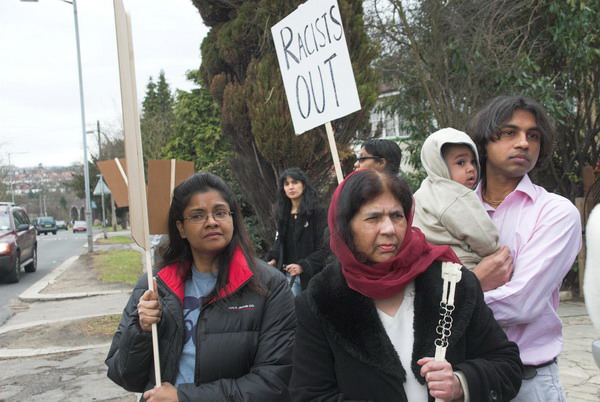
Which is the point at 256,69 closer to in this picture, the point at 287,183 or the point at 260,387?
the point at 287,183

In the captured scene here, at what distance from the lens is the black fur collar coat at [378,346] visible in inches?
73.0

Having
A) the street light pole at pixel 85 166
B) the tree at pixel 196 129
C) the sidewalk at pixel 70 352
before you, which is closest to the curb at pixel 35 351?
the sidewalk at pixel 70 352

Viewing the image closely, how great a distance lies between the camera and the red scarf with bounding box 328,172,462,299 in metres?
1.87

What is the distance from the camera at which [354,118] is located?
9.12m

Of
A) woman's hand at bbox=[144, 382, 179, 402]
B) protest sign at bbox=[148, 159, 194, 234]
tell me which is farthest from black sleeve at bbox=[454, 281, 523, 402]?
protest sign at bbox=[148, 159, 194, 234]

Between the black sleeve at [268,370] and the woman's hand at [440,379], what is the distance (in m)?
0.92

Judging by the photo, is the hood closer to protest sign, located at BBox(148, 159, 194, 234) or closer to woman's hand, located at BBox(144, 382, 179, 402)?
protest sign, located at BBox(148, 159, 194, 234)

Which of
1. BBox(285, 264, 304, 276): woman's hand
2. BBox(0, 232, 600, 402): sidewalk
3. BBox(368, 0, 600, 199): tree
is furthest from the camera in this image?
BBox(368, 0, 600, 199): tree

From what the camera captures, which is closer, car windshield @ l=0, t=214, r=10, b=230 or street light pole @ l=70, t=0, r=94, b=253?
car windshield @ l=0, t=214, r=10, b=230

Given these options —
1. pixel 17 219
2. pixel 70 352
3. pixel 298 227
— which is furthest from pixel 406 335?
pixel 17 219

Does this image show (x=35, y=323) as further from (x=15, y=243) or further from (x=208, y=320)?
(x=208, y=320)

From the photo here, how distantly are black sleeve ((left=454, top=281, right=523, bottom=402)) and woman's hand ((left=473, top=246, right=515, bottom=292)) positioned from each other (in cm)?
25

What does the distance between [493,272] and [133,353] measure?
148 cm

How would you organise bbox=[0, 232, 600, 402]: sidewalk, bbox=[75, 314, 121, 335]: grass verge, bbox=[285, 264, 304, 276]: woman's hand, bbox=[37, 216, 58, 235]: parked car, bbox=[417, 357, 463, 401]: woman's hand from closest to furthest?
1. bbox=[417, 357, 463, 401]: woman's hand
2. bbox=[0, 232, 600, 402]: sidewalk
3. bbox=[285, 264, 304, 276]: woman's hand
4. bbox=[75, 314, 121, 335]: grass verge
5. bbox=[37, 216, 58, 235]: parked car
